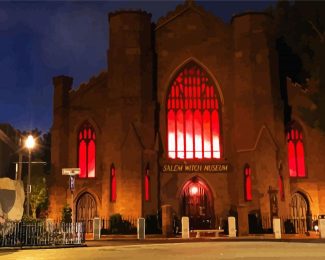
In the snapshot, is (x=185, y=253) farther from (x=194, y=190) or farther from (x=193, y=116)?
(x=193, y=116)

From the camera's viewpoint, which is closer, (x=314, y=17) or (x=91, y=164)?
(x=91, y=164)

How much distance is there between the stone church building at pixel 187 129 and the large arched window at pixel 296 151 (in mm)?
67

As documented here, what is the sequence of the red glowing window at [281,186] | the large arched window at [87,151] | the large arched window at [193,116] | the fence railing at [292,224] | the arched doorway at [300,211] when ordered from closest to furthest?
the fence railing at [292,224] < the red glowing window at [281,186] < the arched doorway at [300,211] < the large arched window at [193,116] < the large arched window at [87,151]

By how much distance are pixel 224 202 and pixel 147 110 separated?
778 cm

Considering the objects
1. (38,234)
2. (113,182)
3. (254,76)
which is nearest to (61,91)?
(113,182)

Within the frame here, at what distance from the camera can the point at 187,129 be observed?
114 ft

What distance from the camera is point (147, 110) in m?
34.2

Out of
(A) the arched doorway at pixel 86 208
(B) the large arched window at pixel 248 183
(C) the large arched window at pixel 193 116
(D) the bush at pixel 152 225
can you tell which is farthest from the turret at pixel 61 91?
(B) the large arched window at pixel 248 183

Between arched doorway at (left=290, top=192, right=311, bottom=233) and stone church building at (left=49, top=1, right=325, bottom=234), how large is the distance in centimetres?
8

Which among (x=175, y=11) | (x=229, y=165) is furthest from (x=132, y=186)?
(x=175, y=11)

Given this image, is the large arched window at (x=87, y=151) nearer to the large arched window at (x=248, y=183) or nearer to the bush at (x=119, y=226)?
the bush at (x=119, y=226)

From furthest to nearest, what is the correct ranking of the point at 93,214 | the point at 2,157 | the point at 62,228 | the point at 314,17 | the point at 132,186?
1. the point at 2,157
2. the point at 314,17
3. the point at 93,214
4. the point at 132,186
5. the point at 62,228

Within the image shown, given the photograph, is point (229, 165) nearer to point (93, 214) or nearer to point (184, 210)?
point (184, 210)

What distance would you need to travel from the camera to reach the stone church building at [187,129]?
109 feet
